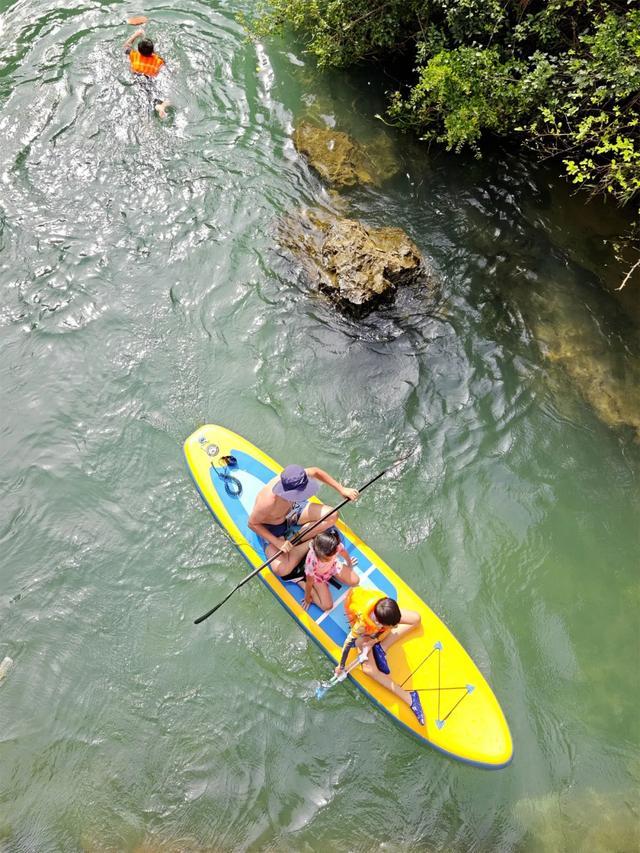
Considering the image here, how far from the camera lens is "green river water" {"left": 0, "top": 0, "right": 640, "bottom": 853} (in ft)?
17.5

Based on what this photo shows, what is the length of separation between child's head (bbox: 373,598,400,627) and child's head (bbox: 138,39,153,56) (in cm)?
888

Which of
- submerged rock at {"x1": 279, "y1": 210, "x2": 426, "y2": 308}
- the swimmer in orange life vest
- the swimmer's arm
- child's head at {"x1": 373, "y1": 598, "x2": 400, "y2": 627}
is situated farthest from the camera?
the swimmer's arm

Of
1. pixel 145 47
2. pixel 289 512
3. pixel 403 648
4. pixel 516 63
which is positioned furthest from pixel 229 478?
pixel 145 47

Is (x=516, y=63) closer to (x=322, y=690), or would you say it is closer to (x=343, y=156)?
(x=343, y=156)

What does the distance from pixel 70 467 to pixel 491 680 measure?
5012mm

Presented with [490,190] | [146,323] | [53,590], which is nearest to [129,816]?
[53,590]

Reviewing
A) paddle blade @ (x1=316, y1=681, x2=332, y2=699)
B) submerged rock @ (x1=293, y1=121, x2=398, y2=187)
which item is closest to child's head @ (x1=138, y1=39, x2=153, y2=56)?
submerged rock @ (x1=293, y1=121, x2=398, y2=187)

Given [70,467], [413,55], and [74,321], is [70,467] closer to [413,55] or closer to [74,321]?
[74,321]

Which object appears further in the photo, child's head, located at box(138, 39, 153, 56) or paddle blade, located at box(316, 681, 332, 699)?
child's head, located at box(138, 39, 153, 56)

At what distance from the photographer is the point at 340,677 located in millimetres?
5453

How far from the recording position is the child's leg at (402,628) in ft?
18.6

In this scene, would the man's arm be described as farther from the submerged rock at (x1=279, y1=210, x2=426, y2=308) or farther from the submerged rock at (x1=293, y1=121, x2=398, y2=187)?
the submerged rock at (x1=293, y1=121, x2=398, y2=187)

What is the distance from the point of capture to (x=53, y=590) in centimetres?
608

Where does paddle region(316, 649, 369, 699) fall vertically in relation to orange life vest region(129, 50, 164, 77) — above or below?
below
